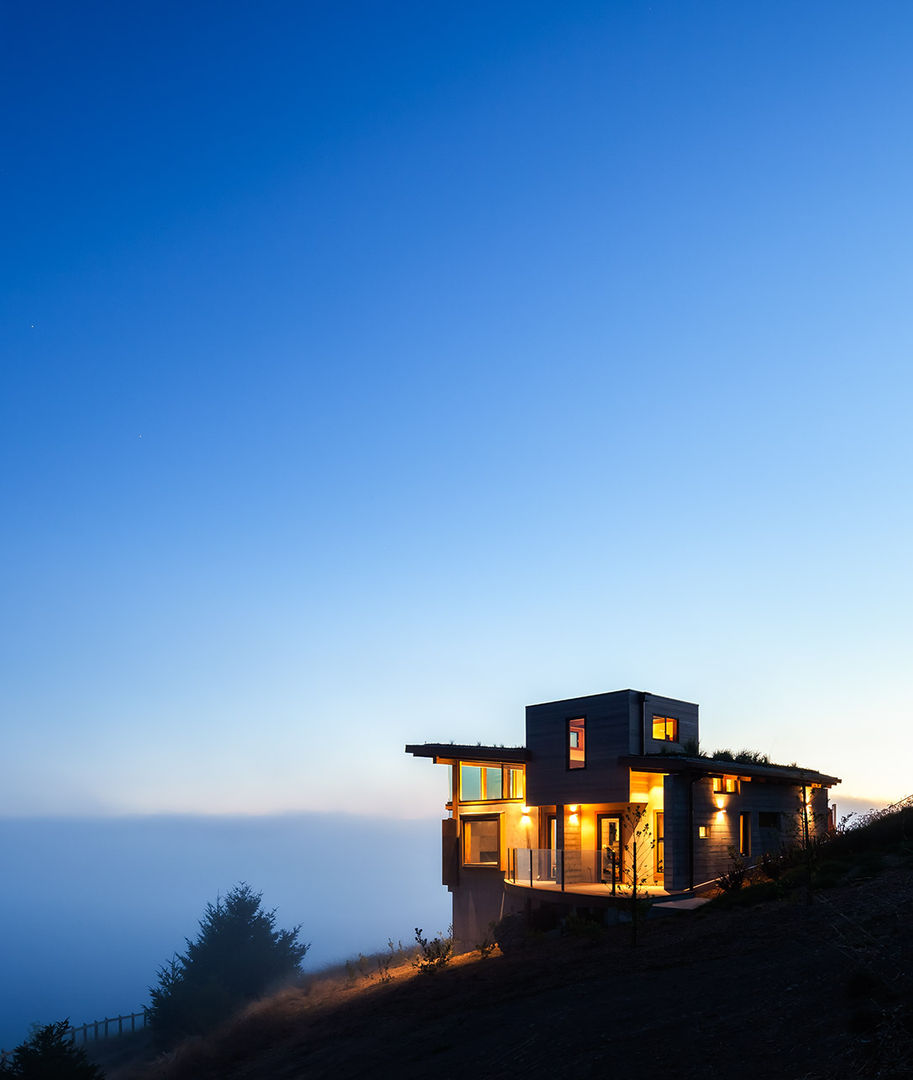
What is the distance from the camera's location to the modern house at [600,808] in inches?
993

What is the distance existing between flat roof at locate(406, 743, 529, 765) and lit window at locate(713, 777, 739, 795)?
251 inches

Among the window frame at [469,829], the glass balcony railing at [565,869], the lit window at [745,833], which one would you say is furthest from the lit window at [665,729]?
the window frame at [469,829]

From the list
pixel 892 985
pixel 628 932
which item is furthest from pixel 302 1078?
pixel 892 985

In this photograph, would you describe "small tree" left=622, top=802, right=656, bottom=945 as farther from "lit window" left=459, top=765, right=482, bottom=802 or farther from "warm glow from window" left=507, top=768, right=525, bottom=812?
"lit window" left=459, top=765, right=482, bottom=802

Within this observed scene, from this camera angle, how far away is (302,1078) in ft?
50.8

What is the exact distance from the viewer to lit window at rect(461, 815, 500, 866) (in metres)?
30.6

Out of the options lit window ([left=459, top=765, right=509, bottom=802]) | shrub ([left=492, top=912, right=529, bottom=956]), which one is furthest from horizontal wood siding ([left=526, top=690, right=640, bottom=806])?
shrub ([left=492, top=912, right=529, bottom=956])

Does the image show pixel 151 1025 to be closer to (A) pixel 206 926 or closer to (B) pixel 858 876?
(A) pixel 206 926

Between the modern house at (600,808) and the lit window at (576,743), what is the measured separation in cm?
4

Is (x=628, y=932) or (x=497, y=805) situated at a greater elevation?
(x=497, y=805)

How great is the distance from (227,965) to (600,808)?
28.3 meters

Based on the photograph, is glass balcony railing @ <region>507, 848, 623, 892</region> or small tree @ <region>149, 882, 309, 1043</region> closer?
glass balcony railing @ <region>507, 848, 623, 892</region>

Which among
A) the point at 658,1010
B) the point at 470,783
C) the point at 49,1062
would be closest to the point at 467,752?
the point at 470,783

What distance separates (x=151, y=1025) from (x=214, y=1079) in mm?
28146
